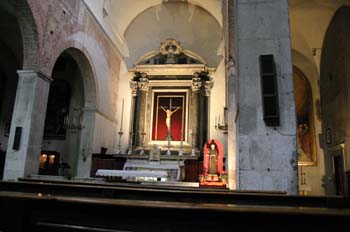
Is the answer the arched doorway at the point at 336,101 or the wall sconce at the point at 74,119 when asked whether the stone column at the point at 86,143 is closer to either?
the wall sconce at the point at 74,119

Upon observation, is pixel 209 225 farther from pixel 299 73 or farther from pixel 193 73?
pixel 299 73

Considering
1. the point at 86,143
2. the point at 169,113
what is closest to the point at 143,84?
the point at 169,113

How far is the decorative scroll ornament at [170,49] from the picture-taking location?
12.6 metres

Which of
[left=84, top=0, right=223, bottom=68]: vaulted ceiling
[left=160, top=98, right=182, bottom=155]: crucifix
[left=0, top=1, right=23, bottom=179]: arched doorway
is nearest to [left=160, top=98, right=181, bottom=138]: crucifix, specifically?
[left=160, top=98, right=182, bottom=155]: crucifix

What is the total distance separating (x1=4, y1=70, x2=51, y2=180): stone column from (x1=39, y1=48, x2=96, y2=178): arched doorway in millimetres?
2762

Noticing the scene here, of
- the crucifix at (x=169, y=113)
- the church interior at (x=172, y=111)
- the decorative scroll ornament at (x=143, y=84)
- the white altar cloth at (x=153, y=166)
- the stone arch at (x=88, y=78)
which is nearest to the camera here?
the church interior at (x=172, y=111)

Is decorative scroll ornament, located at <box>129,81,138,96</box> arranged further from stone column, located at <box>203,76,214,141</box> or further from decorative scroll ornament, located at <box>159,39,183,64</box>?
stone column, located at <box>203,76,214,141</box>

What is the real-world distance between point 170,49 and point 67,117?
5377 millimetres

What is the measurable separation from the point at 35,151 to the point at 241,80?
17.6 feet

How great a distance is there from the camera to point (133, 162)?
1005cm

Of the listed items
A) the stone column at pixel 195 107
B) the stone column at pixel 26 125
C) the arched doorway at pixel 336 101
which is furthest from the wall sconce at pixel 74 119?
the arched doorway at pixel 336 101

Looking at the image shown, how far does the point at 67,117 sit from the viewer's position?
10812 millimetres

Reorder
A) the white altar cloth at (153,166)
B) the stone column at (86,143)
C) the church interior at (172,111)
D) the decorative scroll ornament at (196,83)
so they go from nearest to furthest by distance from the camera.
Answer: the church interior at (172,111) < the white altar cloth at (153,166) < the stone column at (86,143) < the decorative scroll ornament at (196,83)

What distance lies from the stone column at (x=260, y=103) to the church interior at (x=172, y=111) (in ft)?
0.05
